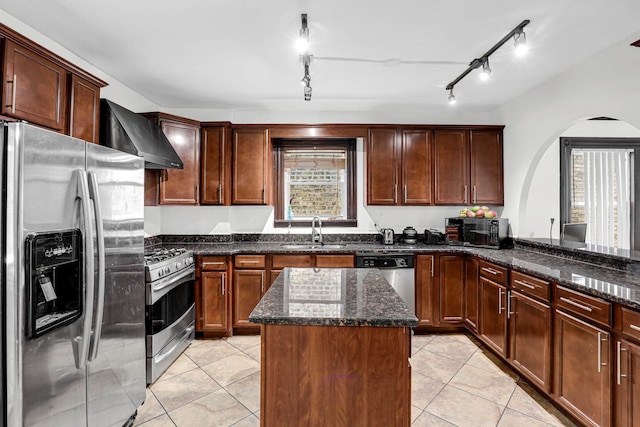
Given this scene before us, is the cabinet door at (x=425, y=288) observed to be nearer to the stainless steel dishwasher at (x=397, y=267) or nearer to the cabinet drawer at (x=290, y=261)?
the stainless steel dishwasher at (x=397, y=267)

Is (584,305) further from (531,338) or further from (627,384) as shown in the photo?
(531,338)

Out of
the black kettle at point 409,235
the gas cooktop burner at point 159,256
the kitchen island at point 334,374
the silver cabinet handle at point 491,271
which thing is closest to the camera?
the kitchen island at point 334,374

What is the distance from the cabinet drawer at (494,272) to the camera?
9.08 ft

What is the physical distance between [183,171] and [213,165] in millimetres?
328

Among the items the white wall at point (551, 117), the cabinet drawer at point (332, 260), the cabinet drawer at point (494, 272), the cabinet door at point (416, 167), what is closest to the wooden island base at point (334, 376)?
the cabinet drawer at point (494, 272)

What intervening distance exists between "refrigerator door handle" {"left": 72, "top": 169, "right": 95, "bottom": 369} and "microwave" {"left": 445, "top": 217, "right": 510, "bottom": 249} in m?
3.50

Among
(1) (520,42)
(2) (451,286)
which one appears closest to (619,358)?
(2) (451,286)

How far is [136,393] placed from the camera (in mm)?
2125

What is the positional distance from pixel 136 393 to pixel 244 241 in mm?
2142

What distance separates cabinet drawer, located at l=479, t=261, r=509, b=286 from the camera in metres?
2.77

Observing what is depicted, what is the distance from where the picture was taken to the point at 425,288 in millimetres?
3518

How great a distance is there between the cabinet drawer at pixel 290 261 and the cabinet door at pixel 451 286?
1450 millimetres

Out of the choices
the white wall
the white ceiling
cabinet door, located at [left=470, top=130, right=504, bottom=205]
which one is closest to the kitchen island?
the white ceiling

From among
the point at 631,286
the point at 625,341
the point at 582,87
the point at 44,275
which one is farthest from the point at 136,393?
the point at 582,87
